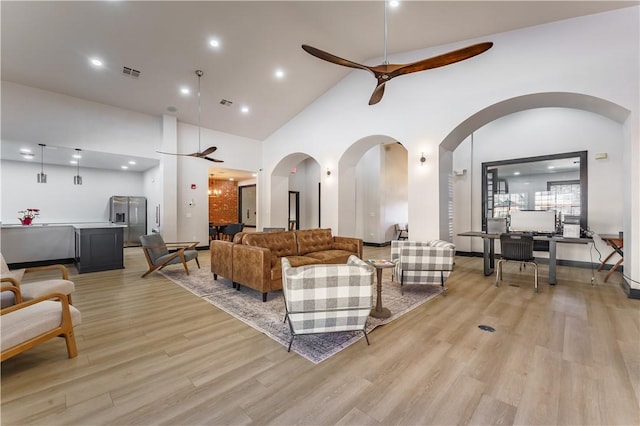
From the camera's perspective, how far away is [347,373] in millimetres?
2119

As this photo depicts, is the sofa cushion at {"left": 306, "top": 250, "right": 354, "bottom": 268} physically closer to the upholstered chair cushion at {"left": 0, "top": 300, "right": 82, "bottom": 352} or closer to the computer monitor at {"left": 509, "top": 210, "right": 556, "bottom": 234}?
the upholstered chair cushion at {"left": 0, "top": 300, "right": 82, "bottom": 352}

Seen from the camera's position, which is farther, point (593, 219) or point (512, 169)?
point (512, 169)

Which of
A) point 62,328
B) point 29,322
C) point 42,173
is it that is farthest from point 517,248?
point 42,173

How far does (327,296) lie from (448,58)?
2.64m

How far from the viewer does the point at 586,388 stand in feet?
6.38

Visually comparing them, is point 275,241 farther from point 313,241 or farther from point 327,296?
point 327,296

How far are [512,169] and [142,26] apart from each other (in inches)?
338

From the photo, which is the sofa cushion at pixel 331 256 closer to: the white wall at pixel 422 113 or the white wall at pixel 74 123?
the white wall at pixel 422 113

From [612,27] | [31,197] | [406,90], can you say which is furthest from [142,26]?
[612,27]

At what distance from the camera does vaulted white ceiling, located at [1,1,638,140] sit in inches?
162

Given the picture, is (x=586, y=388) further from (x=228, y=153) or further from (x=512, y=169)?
(x=228, y=153)

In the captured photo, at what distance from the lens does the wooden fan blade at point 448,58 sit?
254 centimetres

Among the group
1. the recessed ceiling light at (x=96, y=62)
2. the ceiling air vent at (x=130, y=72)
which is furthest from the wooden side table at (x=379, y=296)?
the recessed ceiling light at (x=96, y=62)

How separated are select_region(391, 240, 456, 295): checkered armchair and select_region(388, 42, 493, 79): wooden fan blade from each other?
94.9 inches
